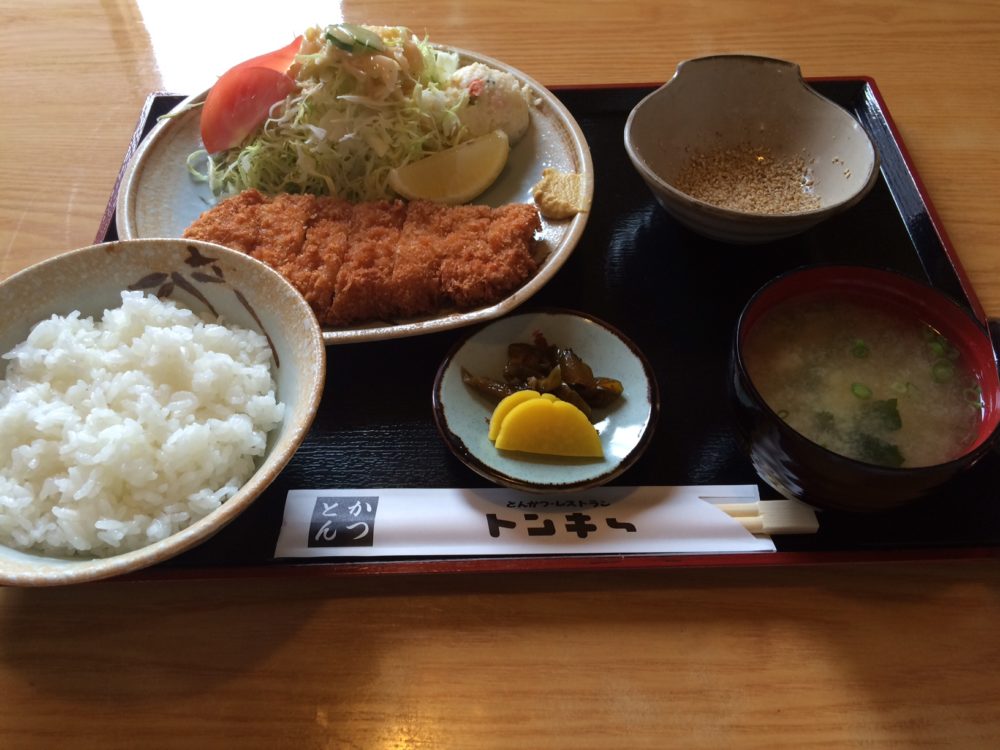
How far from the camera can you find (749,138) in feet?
7.30

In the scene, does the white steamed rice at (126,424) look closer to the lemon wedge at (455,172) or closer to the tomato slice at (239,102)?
the lemon wedge at (455,172)

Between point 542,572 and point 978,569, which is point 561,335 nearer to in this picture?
point 542,572

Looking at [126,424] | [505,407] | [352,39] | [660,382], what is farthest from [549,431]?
[352,39]

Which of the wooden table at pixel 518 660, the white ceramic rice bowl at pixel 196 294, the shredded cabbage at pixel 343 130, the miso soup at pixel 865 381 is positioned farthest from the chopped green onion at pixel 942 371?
the shredded cabbage at pixel 343 130

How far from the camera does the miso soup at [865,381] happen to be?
1398 millimetres

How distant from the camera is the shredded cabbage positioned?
7.24 feet

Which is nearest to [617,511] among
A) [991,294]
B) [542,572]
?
[542,572]

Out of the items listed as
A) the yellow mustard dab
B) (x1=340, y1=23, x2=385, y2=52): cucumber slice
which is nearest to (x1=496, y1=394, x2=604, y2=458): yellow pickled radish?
the yellow mustard dab

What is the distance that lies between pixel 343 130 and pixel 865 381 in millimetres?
1732

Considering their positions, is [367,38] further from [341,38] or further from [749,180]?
[749,180]

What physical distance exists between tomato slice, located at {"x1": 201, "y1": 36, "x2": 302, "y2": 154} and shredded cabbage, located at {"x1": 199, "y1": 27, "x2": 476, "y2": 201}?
3cm

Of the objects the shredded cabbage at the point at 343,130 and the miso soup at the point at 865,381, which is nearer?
the miso soup at the point at 865,381

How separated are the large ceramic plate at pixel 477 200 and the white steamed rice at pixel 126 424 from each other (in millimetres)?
444

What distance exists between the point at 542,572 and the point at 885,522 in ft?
2.45
